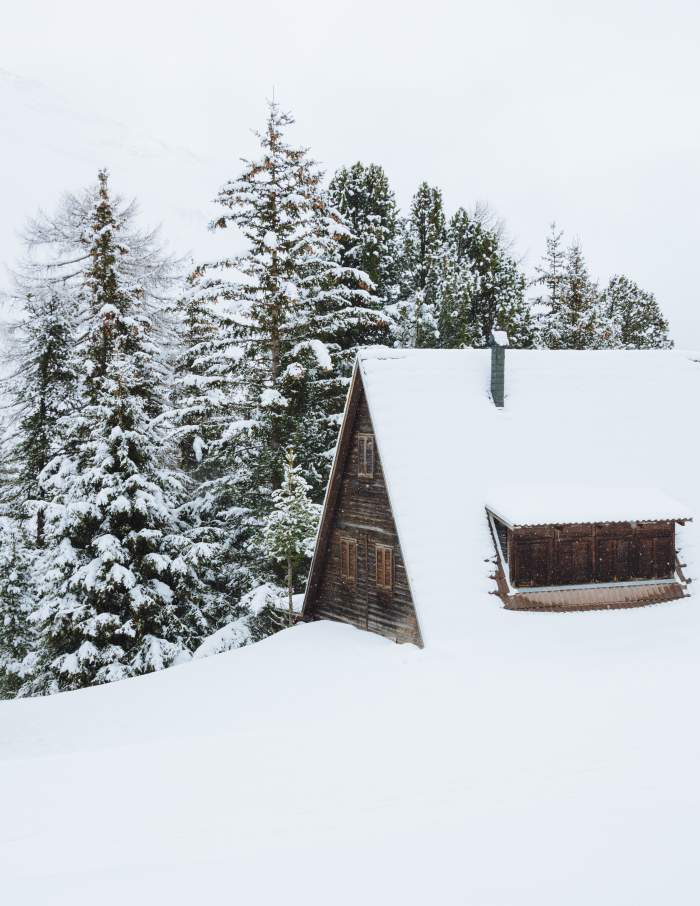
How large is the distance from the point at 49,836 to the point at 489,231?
36884 mm

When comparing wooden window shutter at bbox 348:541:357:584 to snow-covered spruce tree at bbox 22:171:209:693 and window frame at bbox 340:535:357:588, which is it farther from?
snow-covered spruce tree at bbox 22:171:209:693

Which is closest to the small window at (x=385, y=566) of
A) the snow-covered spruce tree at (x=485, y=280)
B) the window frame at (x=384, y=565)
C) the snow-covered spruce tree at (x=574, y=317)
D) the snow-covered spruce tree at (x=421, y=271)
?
the window frame at (x=384, y=565)

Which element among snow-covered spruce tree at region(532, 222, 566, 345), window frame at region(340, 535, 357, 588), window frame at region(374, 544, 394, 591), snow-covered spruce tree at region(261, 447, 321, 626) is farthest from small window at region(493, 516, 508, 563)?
snow-covered spruce tree at region(532, 222, 566, 345)

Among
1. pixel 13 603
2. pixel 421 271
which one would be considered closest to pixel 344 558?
pixel 13 603

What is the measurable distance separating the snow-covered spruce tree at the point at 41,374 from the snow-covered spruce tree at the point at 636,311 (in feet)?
185

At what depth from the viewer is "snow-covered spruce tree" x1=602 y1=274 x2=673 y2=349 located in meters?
69.2

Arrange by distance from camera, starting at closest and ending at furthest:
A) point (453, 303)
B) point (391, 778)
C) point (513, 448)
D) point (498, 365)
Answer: point (391, 778) → point (513, 448) → point (498, 365) → point (453, 303)

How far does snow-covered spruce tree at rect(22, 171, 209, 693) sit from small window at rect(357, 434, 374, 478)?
22.2 feet

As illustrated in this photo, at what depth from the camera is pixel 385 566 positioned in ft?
57.0

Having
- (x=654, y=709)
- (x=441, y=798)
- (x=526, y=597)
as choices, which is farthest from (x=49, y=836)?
(x=526, y=597)

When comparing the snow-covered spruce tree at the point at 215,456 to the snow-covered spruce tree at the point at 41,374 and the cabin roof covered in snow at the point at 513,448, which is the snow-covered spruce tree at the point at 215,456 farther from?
the cabin roof covered in snow at the point at 513,448

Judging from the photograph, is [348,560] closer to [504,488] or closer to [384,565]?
[384,565]

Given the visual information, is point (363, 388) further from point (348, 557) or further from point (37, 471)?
point (37, 471)

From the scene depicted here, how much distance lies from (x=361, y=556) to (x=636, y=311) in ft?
202
